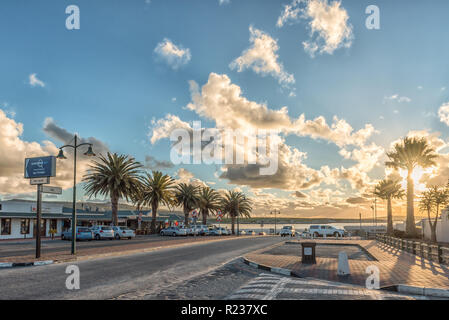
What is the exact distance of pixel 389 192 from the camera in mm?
58250

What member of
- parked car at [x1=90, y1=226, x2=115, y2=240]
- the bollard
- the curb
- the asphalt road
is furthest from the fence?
parked car at [x1=90, y1=226, x2=115, y2=240]

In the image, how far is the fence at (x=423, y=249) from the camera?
17266 mm

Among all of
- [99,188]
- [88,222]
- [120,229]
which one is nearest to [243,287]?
[120,229]

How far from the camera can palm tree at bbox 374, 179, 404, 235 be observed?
190 ft

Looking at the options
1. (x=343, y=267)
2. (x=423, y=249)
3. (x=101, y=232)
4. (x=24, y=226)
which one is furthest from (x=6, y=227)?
(x=423, y=249)

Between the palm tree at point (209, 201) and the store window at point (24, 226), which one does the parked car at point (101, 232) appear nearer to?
the store window at point (24, 226)

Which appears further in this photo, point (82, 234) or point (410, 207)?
point (410, 207)

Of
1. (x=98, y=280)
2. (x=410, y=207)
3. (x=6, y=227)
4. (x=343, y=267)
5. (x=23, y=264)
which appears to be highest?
(x=410, y=207)

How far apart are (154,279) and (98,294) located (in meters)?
2.91

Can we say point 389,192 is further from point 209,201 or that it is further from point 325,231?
point 209,201

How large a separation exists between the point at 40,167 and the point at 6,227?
27569 millimetres

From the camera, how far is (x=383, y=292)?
33.5 ft

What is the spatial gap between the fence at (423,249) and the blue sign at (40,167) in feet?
68.9
